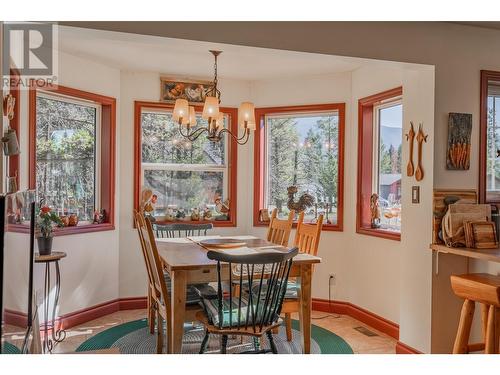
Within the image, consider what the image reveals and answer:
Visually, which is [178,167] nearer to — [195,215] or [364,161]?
[195,215]

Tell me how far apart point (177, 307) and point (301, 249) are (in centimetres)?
129

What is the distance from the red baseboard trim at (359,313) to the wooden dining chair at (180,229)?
1.34 metres

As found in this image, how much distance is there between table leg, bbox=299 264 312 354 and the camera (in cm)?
290

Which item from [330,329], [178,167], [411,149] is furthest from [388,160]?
[178,167]

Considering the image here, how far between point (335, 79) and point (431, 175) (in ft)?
5.92

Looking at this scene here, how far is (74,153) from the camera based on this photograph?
3.97 m

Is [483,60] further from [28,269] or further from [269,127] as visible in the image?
[28,269]

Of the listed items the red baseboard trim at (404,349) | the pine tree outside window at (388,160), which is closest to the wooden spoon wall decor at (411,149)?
the pine tree outside window at (388,160)

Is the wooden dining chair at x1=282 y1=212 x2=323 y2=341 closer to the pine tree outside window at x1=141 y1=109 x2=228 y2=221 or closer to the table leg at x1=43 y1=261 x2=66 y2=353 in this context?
the pine tree outside window at x1=141 y1=109 x2=228 y2=221

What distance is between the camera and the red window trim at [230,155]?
430 cm

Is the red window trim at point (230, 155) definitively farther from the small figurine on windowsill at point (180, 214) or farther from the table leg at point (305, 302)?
the table leg at point (305, 302)

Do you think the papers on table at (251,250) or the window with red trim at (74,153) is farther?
the window with red trim at (74,153)

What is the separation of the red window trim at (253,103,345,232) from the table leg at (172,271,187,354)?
2.05 m
